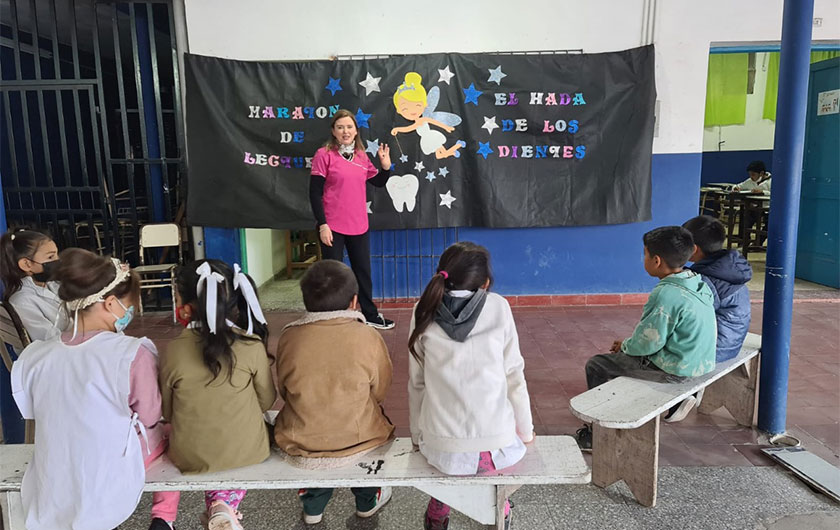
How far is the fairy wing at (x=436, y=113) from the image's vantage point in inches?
186

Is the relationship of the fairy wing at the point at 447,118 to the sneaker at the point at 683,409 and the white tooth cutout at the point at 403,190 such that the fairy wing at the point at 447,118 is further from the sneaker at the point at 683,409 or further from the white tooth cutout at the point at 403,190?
the sneaker at the point at 683,409

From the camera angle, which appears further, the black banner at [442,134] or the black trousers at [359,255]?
the black banner at [442,134]

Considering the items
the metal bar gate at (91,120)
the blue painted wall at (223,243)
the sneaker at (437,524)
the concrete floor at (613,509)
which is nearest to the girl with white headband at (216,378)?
the concrete floor at (613,509)

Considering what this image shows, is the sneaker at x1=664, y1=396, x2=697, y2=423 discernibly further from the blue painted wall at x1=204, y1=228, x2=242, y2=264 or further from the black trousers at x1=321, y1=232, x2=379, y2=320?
the blue painted wall at x1=204, y1=228, x2=242, y2=264

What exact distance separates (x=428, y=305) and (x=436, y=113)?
127 inches

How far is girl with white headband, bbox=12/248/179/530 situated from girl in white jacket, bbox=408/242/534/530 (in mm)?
857

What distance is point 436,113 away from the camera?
Result: 475 centimetres

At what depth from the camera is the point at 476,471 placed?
5.96 ft

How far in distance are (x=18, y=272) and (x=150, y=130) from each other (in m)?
2.88

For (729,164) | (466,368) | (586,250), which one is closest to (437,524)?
(466,368)

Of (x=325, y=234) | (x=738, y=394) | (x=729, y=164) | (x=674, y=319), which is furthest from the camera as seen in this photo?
(x=729, y=164)

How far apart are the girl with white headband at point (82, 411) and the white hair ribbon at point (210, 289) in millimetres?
231

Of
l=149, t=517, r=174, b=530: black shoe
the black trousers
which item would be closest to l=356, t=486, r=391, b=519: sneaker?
l=149, t=517, r=174, b=530: black shoe

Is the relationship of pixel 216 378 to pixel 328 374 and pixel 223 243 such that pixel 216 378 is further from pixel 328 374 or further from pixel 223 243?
pixel 223 243
